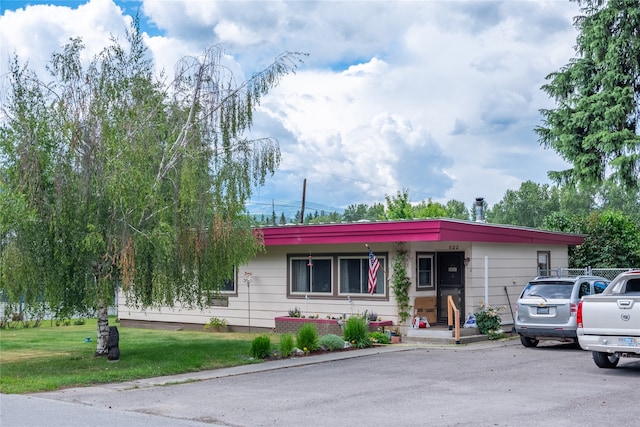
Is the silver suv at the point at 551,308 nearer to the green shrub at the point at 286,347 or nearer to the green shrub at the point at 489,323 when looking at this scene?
the green shrub at the point at 489,323

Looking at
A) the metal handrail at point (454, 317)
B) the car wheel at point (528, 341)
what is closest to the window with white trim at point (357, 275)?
the metal handrail at point (454, 317)

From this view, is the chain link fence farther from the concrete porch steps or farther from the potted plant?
the potted plant

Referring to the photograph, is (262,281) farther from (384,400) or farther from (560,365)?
(384,400)

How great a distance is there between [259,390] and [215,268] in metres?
3.77

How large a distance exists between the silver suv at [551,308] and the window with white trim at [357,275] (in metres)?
3.88

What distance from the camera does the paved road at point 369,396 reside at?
9.40 meters

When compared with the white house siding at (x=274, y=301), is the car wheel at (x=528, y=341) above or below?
below

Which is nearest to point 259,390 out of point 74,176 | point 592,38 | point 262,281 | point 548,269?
point 74,176

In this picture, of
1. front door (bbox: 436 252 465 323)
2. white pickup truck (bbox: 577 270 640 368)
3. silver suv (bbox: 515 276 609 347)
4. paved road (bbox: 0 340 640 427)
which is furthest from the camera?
front door (bbox: 436 252 465 323)

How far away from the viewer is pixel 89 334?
22.3 metres

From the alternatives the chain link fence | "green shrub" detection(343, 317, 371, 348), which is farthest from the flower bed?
the chain link fence

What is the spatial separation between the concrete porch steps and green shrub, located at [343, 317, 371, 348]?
156 centimetres

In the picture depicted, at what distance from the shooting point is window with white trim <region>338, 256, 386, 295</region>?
1998cm

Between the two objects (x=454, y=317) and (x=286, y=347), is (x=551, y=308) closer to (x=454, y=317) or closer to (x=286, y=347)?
(x=454, y=317)
